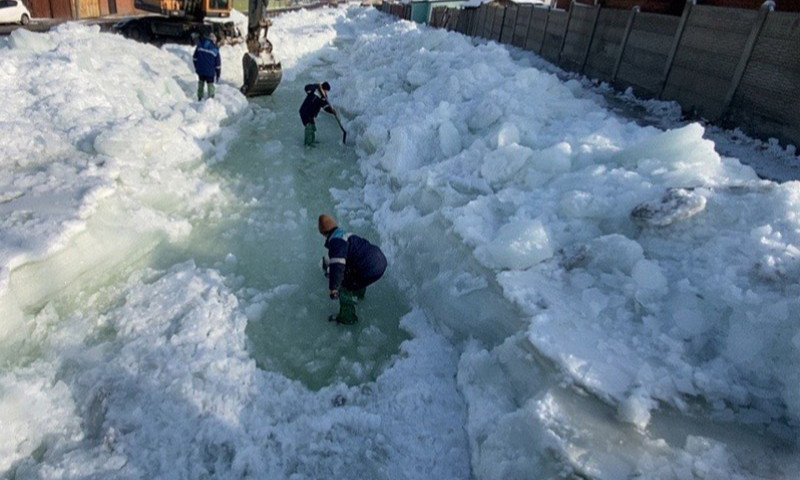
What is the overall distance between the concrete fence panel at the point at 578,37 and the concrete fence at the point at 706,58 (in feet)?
0.10

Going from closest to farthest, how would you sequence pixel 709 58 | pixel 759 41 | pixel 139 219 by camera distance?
pixel 139 219 < pixel 759 41 < pixel 709 58

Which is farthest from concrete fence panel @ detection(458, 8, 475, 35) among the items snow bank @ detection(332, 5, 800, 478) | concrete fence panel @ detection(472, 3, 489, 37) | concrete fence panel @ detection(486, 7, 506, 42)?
snow bank @ detection(332, 5, 800, 478)

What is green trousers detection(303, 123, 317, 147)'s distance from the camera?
970cm

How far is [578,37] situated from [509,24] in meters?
6.53

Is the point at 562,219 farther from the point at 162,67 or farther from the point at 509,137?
the point at 162,67

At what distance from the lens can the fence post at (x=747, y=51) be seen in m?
7.58

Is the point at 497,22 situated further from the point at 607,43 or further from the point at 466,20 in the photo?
the point at 607,43

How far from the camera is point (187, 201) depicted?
7.05m

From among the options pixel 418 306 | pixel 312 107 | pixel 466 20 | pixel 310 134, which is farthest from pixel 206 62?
pixel 466 20

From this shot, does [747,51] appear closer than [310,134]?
Yes

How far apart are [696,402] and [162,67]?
13021 mm

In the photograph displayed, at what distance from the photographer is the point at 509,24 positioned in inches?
781

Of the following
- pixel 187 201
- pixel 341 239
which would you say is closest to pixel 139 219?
pixel 187 201

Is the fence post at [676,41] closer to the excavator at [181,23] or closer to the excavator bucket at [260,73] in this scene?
the excavator bucket at [260,73]
